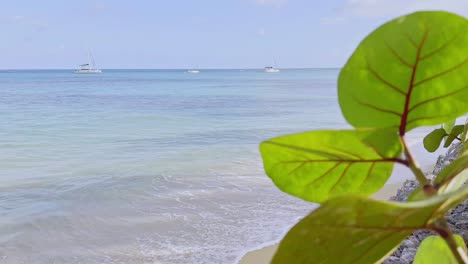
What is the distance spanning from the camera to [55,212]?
13.9 feet

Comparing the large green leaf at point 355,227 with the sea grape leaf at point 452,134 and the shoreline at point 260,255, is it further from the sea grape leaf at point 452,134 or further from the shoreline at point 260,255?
the shoreline at point 260,255

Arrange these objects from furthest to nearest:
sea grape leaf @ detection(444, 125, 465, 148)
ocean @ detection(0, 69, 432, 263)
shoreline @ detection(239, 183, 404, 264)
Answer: ocean @ detection(0, 69, 432, 263), shoreline @ detection(239, 183, 404, 264), sea grape leaf @ detection(444, 125, 465, 148)

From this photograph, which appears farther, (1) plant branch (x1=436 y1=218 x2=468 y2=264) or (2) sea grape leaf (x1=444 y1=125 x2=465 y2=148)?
(2) sea grape leaf (x1=444 y1=125 x2=465 y2=148)

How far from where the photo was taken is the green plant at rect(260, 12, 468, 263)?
130mm

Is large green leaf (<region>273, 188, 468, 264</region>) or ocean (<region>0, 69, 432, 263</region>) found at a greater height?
large green leaf (<region>273, 188, 468, 264</region>)

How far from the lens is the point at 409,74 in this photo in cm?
17

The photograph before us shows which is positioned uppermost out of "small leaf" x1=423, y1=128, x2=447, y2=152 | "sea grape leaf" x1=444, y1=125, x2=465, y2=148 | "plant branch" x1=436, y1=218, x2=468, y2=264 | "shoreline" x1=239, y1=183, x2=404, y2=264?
"plant branch" x1=436, y1=218, x2=468, y2=264

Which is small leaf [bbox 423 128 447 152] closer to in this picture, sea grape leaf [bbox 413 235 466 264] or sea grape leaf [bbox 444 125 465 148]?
sea grape leaf [bbox 444 125 465 148]

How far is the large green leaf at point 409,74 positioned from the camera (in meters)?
0.15

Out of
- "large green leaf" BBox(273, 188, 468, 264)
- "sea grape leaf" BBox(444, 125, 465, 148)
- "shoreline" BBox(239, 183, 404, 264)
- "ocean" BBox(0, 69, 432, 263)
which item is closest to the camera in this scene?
"large green leaf" BBox(273, 188, 468, 264)

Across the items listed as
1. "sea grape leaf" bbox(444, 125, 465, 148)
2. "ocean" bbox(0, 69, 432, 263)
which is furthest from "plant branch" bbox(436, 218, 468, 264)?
"ocean" bbox(0, 69, 432, 263)

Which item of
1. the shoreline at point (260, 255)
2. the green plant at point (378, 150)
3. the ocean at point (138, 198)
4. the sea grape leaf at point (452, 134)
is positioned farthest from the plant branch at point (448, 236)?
the ocean at point (138, 198)

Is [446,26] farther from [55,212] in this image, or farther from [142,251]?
[55,212]

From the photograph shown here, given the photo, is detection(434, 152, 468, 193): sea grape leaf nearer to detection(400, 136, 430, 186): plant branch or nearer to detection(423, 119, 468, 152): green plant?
detection(400, 136, 430, 186): plant branch
